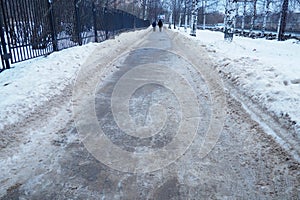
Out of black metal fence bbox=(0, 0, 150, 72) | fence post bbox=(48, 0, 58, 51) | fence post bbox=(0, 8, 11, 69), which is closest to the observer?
fence post bbox=(0, 8, 11, 69)

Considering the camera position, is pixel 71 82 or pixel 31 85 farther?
pixel 71 82

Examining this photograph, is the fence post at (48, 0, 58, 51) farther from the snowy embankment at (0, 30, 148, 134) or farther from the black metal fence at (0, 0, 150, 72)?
the snowy embankment at (0, 30, 148, 134)

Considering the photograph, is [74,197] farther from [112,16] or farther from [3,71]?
[112,16]

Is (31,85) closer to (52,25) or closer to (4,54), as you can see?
(4,54)

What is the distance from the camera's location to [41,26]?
32.0 feet

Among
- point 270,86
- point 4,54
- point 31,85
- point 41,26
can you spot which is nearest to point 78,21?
point 41,26

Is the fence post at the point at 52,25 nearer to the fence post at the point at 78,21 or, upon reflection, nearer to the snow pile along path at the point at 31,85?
the snow pile along path at the point at 31,85

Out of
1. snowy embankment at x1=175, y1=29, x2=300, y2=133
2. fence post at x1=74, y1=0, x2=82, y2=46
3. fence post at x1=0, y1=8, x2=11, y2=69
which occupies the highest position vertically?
fence post at x1=74, y1=0, x2=82, y2=46

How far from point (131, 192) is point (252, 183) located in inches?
51.9

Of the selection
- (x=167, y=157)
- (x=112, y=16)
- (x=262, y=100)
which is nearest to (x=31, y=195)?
(x=167, y=157)

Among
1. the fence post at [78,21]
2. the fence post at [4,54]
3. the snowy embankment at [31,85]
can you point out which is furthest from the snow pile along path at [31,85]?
the fence post at [78,21]

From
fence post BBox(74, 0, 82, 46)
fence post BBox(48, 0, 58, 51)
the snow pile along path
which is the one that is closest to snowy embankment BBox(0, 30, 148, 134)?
the snow pile along path

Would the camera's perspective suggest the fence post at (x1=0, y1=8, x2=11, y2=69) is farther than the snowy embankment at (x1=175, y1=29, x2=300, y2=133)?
Yes

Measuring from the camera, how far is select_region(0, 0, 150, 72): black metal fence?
7746mm
